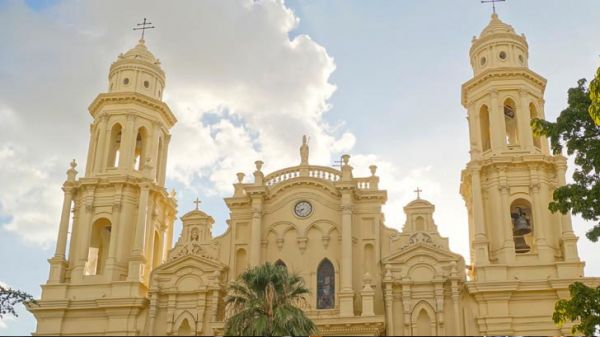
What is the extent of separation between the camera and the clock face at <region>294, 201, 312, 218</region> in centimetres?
3597

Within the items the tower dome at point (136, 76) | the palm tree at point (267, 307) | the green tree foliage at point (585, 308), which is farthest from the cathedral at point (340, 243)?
the green tree foliage at point (585, 308)

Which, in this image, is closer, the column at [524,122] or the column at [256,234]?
the column at [256,234]

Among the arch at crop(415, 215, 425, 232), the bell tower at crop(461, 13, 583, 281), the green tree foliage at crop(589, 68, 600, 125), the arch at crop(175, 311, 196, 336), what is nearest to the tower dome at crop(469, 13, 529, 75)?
the bell tower at crop(461, 13, 583, 281)

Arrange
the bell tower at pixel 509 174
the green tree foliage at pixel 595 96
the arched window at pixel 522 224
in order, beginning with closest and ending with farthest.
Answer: the green tree foliage at pixel 595 96, the bell tower at pixel 509 174, the arched window at pixel 522 224

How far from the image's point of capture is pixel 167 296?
35.0m

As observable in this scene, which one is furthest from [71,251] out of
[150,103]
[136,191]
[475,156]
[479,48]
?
[479,48]

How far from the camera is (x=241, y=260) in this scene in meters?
36.1

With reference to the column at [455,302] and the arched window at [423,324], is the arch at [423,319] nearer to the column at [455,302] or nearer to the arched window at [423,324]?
the arched window at [423,324]

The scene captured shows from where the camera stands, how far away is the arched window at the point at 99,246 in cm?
3762

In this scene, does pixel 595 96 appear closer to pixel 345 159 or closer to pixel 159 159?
pixel 345 159

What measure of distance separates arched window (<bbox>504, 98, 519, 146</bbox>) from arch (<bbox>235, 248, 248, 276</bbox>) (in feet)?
44.0

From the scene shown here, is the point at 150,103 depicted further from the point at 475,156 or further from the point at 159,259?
the point at 475,156

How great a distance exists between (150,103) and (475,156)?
16.2 meters

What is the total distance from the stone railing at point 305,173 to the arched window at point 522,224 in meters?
8.02
